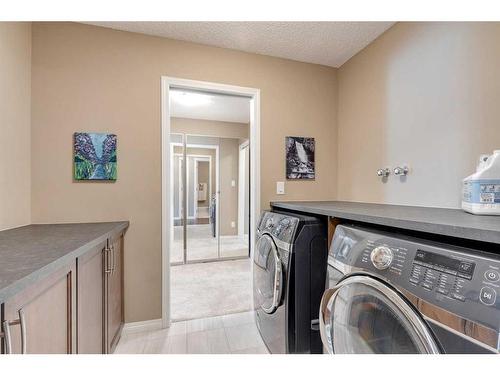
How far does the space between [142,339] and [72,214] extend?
3.50ft

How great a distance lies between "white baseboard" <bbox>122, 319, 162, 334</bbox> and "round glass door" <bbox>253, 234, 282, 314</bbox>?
823mm

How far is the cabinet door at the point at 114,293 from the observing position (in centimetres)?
144

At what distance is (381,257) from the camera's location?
800 mm

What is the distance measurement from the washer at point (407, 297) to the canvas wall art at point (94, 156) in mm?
1669

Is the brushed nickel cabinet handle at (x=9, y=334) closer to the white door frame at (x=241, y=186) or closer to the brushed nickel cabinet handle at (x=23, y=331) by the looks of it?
the brushed nickel cabinet handle at (x=23, y=331)

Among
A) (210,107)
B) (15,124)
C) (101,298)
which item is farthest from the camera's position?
(210,107)

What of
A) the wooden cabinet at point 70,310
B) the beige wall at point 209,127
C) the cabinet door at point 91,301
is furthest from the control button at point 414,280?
the beige wall at point 209,127

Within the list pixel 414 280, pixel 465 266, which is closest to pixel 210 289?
pixel 414 280

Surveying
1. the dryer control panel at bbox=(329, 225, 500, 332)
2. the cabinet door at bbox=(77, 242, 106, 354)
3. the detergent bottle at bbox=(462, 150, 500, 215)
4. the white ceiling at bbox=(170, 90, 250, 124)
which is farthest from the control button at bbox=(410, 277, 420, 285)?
the white ceiling at bbox=(170, 90, 250, 124)

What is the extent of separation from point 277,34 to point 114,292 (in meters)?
2.28

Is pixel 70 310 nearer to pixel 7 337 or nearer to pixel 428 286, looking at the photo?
pixel 7 337

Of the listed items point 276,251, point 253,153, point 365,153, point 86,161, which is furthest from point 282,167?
point 86,161

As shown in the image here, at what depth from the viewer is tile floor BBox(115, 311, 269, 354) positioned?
1.64 m
